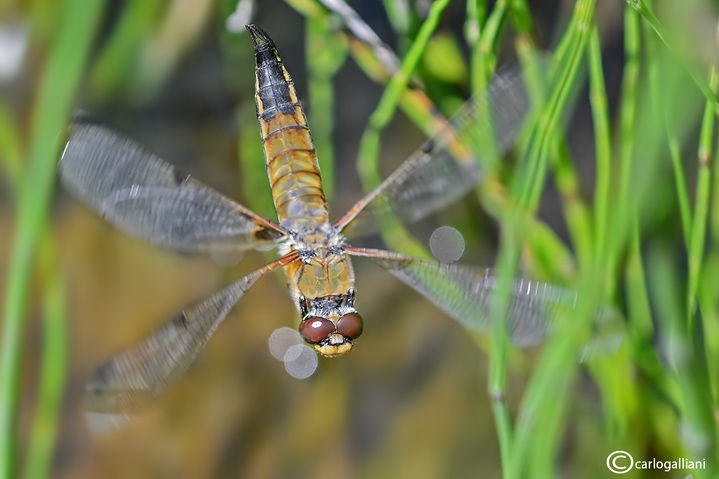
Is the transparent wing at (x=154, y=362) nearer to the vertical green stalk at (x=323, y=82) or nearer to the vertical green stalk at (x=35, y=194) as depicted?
the vertical green stalk at (x=35, y=194)

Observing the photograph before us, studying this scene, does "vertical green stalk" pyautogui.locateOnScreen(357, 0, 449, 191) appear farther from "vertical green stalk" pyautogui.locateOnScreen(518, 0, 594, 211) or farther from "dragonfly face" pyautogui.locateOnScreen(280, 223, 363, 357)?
"dragonfly face" pyautogui.locateOnScreen(280, 223, 363, 357)

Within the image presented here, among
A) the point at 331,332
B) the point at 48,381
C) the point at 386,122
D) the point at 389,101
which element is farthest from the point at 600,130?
the point at 48,381

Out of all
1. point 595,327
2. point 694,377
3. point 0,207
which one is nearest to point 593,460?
point 694,377

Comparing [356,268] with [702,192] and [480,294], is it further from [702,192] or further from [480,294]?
[702,192]

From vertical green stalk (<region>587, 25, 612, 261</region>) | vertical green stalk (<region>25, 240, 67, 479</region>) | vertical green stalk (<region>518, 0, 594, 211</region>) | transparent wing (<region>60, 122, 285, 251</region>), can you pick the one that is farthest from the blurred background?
transparent wing (<region>60, 122, 285, 251</region>)

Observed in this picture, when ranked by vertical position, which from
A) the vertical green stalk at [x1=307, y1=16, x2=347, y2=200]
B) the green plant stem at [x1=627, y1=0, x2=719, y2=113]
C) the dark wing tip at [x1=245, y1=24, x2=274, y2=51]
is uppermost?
the vertical green stalk at [x1=307, y1=16, x2=347, y2=200]

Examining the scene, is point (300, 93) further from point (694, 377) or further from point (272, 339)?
point (694, 377)
